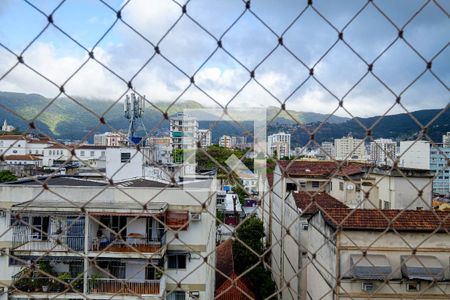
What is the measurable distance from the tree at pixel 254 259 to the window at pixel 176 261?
1.80m

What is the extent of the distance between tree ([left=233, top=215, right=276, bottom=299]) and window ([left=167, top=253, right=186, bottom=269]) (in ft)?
5.90

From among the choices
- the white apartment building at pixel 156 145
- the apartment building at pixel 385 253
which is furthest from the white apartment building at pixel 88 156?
the apartment building at pixel 385 253

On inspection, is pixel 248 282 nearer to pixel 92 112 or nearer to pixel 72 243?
pixel 72 243

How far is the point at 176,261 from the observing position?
4.70 m

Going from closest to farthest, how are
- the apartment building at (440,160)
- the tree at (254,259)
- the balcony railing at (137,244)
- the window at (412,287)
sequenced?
1. the apartment building at (440,160)
2. the window at (412,287)
3. the balcony railing at (137,244)
4. the tree at (254,259)

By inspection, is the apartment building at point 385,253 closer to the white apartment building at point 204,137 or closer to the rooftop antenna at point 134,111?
the rooftop antenna at point 134,111

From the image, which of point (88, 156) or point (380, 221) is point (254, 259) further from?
point (380, 221)

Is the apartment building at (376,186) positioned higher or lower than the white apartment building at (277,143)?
lower

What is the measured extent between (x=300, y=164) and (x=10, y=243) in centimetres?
610

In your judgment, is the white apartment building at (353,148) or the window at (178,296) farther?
the window at (178,296)

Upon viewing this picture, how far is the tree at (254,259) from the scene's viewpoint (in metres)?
6.84

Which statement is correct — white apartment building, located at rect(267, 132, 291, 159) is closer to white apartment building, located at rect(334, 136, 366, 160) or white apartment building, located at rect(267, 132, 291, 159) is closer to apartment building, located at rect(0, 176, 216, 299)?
white apartment building, located at rect(334, 136, 366, 160)

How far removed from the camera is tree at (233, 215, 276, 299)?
6840 mm

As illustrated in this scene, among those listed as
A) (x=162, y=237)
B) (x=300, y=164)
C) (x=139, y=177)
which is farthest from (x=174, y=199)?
(x=300, y=164)
